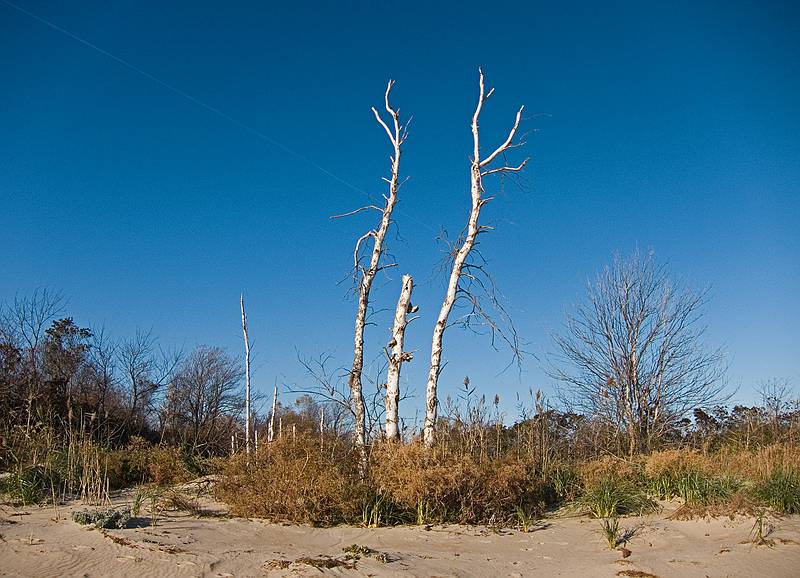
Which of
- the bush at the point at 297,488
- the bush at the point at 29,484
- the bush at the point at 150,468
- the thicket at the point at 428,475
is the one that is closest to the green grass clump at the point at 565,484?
the thicket at the point at 428,475

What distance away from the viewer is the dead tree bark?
1162cm

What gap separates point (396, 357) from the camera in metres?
11.9

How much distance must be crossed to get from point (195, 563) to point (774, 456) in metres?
11.6

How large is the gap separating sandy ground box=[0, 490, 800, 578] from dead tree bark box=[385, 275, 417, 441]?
2.84 metres

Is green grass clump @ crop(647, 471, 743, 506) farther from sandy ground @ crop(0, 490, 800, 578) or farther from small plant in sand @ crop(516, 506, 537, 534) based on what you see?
small plant in sand @ crop(516, 506, 537, 534)

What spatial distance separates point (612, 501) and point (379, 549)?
440 cm

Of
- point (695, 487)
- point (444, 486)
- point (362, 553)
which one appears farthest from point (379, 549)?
point (695, 487)

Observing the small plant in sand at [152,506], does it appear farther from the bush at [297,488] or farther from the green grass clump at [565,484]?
the green grass clump at [565,484]

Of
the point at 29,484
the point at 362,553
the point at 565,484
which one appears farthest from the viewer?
the point at 565,484

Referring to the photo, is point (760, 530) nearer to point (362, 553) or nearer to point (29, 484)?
point (362, 553)

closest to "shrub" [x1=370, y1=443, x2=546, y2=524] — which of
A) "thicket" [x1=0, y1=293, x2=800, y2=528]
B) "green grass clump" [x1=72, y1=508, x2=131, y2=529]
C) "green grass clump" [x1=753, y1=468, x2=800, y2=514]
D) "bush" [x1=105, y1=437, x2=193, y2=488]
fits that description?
"thicket" [x1=0, y1=293, x2=800, y2=528]

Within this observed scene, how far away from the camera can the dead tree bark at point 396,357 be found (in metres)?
11.6

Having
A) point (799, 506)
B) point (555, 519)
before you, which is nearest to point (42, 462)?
point (555, 519)

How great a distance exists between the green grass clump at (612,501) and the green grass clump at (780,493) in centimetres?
158
